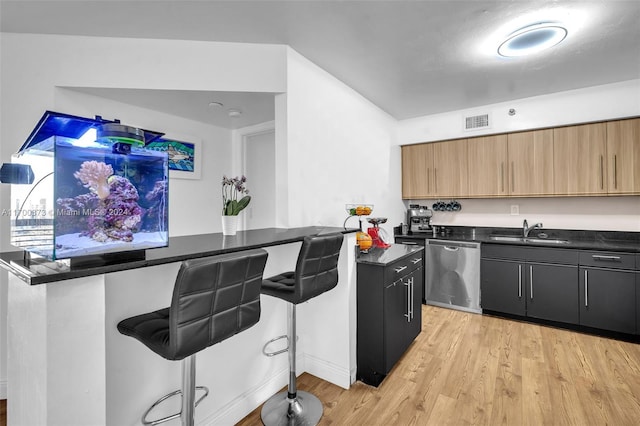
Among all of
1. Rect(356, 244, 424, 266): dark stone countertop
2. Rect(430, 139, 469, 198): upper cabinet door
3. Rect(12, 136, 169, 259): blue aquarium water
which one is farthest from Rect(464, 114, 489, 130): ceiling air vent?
Rect(12, 136, 169, 259): blue aquarium water

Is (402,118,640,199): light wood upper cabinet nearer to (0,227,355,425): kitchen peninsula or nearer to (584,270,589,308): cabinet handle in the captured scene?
(584,270,589,308): cabinet handle

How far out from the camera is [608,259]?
9.54 feet

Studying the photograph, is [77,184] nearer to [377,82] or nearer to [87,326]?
[87,326]

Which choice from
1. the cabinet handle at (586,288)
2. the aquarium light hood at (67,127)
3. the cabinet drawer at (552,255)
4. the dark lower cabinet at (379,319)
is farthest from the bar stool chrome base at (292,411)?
the cabinet handle at (586,288)

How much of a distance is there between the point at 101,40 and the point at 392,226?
3563 millimetres

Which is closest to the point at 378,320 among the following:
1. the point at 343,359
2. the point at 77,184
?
the point at 343,359

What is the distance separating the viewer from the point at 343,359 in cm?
221

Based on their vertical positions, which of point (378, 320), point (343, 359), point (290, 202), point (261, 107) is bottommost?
point (343, 359)

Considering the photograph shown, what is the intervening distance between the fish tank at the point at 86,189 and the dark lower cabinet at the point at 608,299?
3.75 meters

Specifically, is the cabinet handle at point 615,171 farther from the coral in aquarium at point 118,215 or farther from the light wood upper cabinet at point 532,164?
the coral in aquarium at point 118,215

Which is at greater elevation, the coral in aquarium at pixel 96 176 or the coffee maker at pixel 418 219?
the coral in aquarium at pixel 96 176

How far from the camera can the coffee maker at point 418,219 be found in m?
4.31

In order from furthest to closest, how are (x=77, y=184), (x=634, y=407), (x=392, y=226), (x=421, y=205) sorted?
(x=421, y=205), (x=392, y=226), (x=634, y=407), (x=77, y=184)

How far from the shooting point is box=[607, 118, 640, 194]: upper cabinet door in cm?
307
